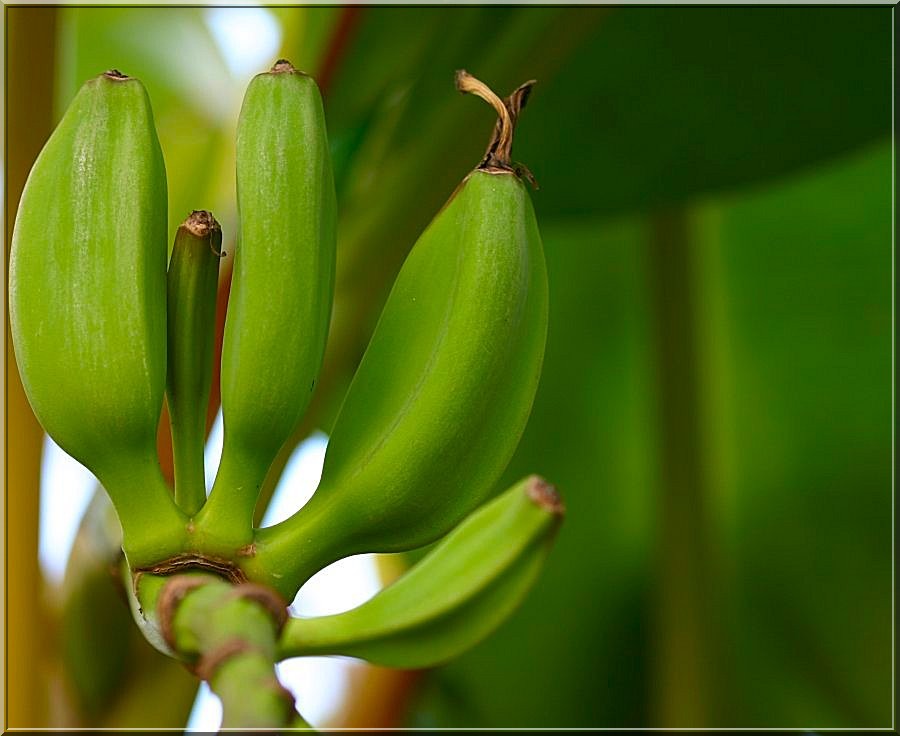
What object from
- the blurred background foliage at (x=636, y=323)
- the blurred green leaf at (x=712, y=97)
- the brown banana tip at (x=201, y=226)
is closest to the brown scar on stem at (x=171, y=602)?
the brown banana tip at (x=201, y=226)

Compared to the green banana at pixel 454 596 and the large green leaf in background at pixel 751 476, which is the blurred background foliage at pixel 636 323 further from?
the green banana at pixel 454 596

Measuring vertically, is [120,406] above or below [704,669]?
above

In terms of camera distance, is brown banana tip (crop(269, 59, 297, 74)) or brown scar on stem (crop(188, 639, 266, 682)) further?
brown banana tip (crop(269, 59, 297, 74))

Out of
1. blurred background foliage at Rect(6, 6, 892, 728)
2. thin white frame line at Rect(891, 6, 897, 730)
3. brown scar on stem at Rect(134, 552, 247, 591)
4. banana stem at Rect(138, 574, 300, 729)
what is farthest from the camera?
thin white frame line at Rect(891, 6, 897, 730)

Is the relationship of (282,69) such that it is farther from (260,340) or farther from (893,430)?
(893,430)

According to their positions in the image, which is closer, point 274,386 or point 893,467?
point 274,386

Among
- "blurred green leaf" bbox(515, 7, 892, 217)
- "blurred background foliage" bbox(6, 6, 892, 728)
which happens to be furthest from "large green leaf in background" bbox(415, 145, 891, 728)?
"blurred green leaf" bbox(515, 7, 892, 217)

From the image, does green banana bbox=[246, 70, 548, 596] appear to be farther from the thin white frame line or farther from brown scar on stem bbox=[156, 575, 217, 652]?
the thin white frame line

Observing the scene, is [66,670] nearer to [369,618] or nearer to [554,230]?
[369,618]

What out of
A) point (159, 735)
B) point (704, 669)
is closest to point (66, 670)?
point (159, 735)
